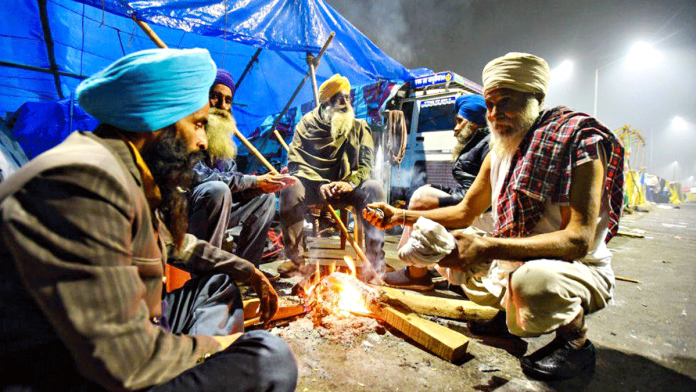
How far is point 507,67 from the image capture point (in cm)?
253

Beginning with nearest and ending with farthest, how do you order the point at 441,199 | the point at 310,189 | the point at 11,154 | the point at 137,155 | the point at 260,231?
the point at 137,155 < the point at 11,154 < the point at 441,199 < the point at 260,231 < the point at 310,189

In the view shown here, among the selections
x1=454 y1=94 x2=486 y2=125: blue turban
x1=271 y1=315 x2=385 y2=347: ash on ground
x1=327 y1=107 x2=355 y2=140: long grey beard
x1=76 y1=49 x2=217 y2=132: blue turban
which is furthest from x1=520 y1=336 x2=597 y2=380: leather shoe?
x1=327 y1=107 x2=355 y2=140: long grey beard

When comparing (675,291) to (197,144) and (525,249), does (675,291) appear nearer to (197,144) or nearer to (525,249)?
(525,249)

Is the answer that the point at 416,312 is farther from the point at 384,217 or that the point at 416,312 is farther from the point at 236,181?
the point at 236,181

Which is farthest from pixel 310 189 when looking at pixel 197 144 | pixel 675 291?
pixel 675 291

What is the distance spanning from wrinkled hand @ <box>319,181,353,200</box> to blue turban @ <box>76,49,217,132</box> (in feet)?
10.3

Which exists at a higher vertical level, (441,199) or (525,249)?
(441,199)

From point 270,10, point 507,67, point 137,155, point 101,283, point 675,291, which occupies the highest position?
point 270,10

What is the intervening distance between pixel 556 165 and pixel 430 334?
1493 millimetres

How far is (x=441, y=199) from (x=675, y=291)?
→ 131 inches

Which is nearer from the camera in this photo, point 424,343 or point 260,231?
point 424,343

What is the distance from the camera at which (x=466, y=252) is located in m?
2.00

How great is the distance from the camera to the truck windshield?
8.39 m

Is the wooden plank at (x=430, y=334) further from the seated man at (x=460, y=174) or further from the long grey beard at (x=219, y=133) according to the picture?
the long grey beard at (x=219, y=133)
